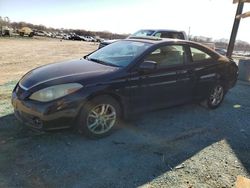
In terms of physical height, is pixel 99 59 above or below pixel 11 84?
above

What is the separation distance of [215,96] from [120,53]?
2586 mm

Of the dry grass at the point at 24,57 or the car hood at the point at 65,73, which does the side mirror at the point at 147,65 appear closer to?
the car hood at the point at 65,73

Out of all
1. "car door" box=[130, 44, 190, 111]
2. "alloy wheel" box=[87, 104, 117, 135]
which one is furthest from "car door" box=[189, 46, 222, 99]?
"alloy wheel" box=[87, 104, 117, 135]

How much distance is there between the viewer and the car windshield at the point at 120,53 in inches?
187

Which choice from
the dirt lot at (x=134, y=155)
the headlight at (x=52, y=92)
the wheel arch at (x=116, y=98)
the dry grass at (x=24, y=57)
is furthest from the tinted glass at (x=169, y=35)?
the headlight at (x=52, y=92)

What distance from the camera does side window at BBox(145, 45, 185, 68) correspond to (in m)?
4.95

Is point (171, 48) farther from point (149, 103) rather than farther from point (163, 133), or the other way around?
point (163, 133)

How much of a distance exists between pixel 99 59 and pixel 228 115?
3114mm

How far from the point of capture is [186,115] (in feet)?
19.1

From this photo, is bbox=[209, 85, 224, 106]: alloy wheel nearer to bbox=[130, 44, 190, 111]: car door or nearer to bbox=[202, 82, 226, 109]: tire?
bbox=[202, 82, 226, 109]: tire

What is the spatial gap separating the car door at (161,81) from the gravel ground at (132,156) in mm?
465

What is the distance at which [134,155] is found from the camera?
13.0ft

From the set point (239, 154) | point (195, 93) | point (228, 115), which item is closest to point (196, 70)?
point (195, 93)

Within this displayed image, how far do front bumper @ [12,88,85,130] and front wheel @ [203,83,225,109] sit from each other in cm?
332
